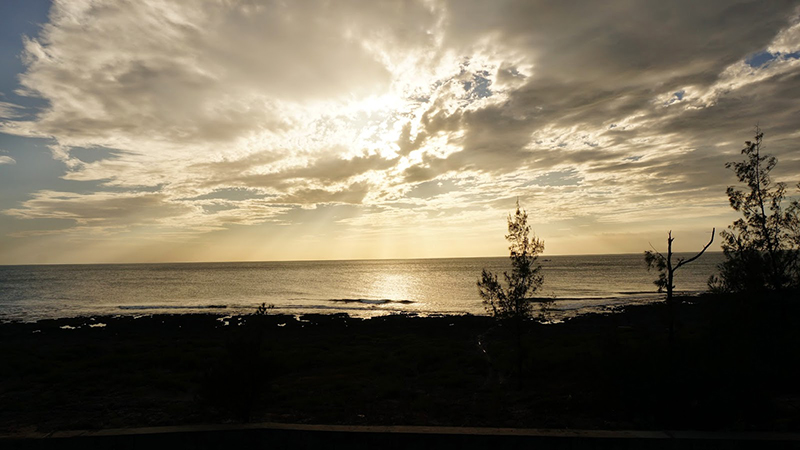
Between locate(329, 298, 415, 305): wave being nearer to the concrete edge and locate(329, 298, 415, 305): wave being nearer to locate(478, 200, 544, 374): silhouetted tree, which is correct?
locate(478, 200, 544, 374): silhouetted tree

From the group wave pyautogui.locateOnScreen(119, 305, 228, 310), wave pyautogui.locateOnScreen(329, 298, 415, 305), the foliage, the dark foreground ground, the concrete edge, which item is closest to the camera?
the concrete edge

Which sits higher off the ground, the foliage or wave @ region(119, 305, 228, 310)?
the foliage

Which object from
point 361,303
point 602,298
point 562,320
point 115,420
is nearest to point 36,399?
point 115,420

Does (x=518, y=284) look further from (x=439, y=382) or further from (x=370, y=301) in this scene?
(x=370, y=301)

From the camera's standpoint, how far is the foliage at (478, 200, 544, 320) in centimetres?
1670

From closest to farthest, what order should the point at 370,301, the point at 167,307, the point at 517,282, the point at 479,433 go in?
the point at 479,433 < the point at 517,282 < the point at 167,307 < the point at 370,301

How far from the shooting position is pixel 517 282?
1684cm

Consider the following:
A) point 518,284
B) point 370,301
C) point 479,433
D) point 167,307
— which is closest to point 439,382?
point 518,284

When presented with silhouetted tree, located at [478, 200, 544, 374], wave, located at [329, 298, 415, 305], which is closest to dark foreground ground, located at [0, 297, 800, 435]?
silhouetted tree, located at [478, 200, 544, 374]

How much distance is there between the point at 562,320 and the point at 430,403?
109 feet

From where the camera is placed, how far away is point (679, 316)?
43.3 m

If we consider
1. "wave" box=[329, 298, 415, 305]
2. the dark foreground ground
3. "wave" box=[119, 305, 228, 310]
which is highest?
the dark foreground ground

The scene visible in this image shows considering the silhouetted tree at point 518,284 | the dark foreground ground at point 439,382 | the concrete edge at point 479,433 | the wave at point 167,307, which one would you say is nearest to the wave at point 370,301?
the wave at point 167,307

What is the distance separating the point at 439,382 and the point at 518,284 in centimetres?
532
